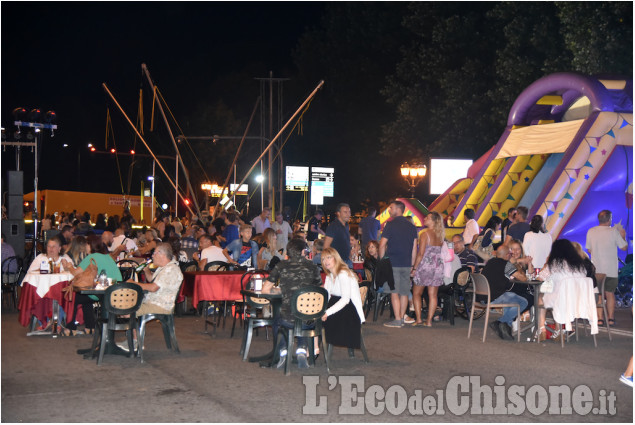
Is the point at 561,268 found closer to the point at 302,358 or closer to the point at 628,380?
the point at 628,380

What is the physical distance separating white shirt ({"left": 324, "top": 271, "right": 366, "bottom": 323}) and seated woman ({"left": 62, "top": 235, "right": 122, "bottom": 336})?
345 cm

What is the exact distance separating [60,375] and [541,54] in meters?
24.1

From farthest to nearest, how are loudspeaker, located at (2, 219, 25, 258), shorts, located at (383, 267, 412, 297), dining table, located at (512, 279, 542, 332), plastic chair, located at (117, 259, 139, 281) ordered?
A: loudspeaker, located at (2, 219, 25, 258)
plastic chair, located at (117, 259, 139, 281)
shorts, located at (383, 267, 412, 297)
dining table, located at (512, 279, 542, 332)

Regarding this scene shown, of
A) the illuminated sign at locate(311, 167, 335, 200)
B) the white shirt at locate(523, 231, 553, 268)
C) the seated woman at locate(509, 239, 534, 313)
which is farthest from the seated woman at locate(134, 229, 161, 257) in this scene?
the illuminated sign at locate(311, 167, 335, 200)

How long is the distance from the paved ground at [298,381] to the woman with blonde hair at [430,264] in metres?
1.07

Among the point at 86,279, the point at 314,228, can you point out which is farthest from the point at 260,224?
the point at 86,279

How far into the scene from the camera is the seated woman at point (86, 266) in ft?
36.4

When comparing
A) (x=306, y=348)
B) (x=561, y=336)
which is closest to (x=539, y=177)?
(x=561, y=336)

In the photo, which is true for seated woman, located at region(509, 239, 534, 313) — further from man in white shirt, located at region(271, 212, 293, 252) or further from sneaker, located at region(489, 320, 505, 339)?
man in white shirt, located at region(271, 212, 293, 252)

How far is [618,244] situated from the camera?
13.0 metres

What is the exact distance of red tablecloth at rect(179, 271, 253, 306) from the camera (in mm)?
11664

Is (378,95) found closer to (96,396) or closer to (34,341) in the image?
(34,341)

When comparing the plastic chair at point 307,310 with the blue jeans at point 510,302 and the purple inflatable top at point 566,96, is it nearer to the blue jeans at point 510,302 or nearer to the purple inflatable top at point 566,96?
the blue jeans at point 510,302

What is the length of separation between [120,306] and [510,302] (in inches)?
209
